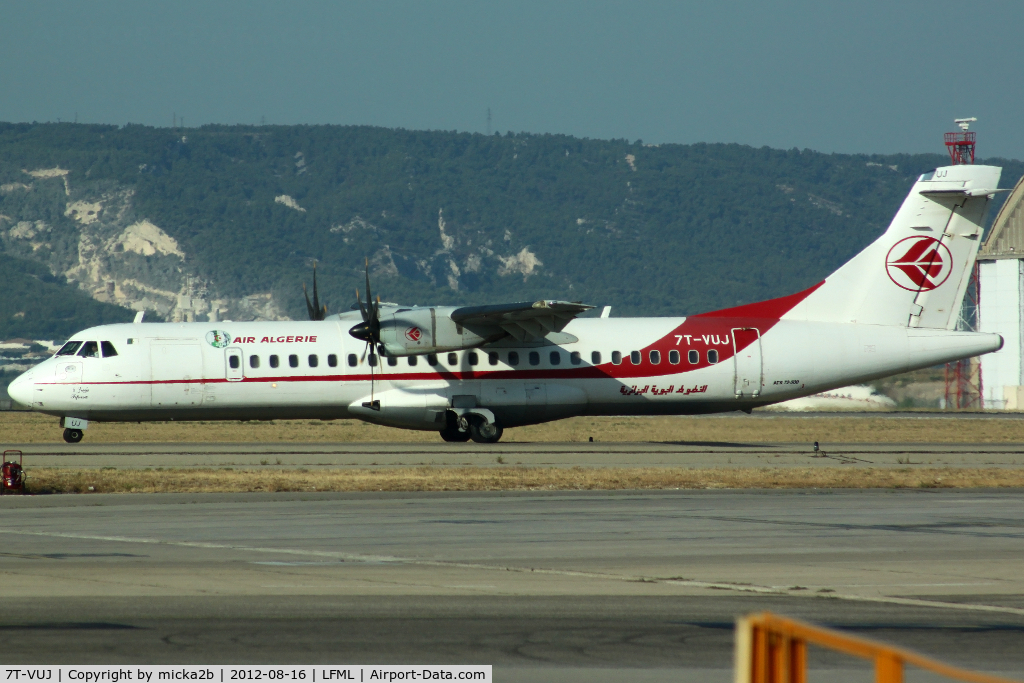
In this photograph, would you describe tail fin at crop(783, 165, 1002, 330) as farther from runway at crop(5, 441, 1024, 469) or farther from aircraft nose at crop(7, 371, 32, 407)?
aircraft nose at crop(7, 371, 32, 407)

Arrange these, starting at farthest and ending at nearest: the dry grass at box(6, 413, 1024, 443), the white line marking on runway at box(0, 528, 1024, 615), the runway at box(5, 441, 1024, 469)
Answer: the dry grass at box(6, 413, 1024, 443) → the runway at box(5, 441, 1024, 469) → the white line marking on runway at box(0, 528, 1024, 615)

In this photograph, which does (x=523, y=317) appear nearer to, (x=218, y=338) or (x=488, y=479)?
(x=218, y=338)

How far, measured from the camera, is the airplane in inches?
1207

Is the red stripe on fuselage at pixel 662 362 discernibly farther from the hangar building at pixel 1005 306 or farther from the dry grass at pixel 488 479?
the hangar building at pixel 1005 306

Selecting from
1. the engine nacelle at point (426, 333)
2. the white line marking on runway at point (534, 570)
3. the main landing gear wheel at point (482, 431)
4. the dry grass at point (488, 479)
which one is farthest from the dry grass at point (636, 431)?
the white line marking on runway at point (534, 570)

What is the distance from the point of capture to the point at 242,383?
30766mm

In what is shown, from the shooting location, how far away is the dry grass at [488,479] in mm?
21375

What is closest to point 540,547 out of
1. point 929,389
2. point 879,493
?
point 879,493

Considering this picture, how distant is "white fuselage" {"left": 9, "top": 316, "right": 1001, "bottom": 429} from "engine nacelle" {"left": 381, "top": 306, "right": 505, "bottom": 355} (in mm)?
968

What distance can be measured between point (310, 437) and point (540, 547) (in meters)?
25.8

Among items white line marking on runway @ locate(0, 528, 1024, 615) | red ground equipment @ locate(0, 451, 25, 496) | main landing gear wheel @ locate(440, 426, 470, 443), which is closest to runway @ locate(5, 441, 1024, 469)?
main landing gear wheel @ locate(440, 426, 470, 443)

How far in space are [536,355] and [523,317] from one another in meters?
1.76

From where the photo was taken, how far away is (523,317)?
101ft

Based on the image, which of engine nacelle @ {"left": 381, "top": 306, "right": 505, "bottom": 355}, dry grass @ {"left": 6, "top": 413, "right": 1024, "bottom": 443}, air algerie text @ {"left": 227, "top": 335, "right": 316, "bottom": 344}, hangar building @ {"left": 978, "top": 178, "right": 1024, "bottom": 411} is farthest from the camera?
hangar building @ {"left": 978, "top": 178, "right": 1024, "bottom": 411}
